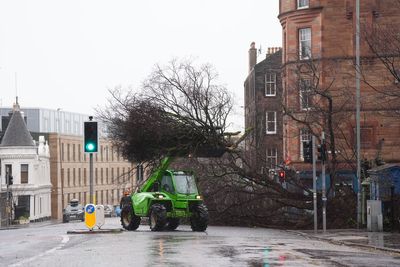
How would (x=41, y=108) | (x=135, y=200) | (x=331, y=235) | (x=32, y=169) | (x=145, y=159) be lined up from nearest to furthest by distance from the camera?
(x=331, y=235) → (x=135, y=200) → (x=145, y=159) → (x=32, y=169) → (x=41, y=108)

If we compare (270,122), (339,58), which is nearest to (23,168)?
(270,122)

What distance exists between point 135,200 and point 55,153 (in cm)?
8796

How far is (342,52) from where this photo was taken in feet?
215

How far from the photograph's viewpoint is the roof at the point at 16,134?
4365 inches

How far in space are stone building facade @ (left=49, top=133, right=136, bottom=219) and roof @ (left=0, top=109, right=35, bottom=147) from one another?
10.9 metres

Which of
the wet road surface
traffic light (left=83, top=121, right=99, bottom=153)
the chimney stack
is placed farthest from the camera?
the chimney stack

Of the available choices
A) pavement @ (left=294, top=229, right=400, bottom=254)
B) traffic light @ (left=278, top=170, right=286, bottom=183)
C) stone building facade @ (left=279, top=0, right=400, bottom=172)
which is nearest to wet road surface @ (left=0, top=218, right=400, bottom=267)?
pavement @ (left=294, top=229, right=400, bottom=254)

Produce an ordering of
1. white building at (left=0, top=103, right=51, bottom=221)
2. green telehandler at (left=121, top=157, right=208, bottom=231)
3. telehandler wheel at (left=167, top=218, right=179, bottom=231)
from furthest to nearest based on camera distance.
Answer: white building at (left=0, top=103, right=51, bottom=221)
telehandler wheel at (left=167, top=218, right=179, bottom=231)
green telehandler at (left=121, top=157, right=208, bottom=231)

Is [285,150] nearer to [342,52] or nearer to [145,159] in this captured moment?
[342,52]

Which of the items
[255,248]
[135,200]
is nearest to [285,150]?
[135,200]

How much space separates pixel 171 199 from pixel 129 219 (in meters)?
2.72

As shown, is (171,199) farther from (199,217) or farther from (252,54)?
(252,54)

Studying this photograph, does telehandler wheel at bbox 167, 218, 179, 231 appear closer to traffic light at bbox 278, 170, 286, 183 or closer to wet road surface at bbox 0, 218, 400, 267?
traffic light at bbox 278, 170, 286, 183

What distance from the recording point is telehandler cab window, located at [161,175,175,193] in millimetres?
37312
